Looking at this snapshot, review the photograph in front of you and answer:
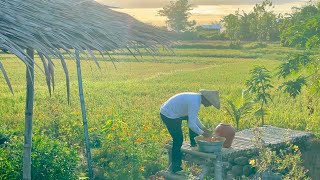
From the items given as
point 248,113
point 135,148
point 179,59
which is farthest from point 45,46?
point 179,59

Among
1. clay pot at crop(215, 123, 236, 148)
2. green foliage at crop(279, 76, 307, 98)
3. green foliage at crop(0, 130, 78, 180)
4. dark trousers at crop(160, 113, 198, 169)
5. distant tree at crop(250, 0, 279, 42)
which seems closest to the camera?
green foliage at crop(0, 130, 78, 180)

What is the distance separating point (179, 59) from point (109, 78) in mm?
12620

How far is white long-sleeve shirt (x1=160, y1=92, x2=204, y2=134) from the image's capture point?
630 centimetres

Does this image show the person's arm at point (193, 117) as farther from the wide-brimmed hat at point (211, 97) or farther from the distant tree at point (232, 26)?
the distant tree at point (232, 26)

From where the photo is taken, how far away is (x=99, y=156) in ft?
25.3

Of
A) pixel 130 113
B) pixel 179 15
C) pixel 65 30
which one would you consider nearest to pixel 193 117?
pixel 65 30

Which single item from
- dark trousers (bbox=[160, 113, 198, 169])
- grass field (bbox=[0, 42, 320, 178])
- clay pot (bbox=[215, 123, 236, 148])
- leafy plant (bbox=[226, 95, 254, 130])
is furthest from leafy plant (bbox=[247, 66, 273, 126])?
dark trousers (bbox=[160, 113, 198, 169])

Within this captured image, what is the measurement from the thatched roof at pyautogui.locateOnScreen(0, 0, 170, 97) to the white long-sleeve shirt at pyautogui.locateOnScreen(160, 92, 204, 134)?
29.4 inches

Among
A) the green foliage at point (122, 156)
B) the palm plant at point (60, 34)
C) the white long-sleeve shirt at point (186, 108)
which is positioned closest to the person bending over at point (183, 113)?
the white long-sleeve shirt at point (186, 108)

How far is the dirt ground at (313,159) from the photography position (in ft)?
24.8

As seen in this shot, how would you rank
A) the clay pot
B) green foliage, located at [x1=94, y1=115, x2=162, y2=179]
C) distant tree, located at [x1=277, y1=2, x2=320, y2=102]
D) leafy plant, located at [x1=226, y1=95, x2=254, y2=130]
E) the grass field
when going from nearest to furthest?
the clay pot → green foliage, located at [x1=94, y1=115, x2=162, y2=179] → the grass field → distant tree, located at [x1=277, y1=2, x2=320, y2=102] → leafy plant, located at [x1=226, y1=95, x2=254, y2=130]

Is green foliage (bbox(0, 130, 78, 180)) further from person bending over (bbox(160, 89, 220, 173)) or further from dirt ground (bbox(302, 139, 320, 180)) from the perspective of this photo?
dirt ground (bbox(302, 139, 320, 180))

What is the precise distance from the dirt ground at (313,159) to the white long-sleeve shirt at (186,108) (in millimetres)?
2104

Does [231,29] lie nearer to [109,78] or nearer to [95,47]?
[109,78]
